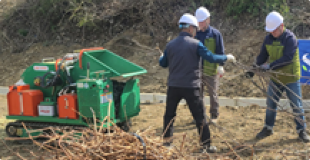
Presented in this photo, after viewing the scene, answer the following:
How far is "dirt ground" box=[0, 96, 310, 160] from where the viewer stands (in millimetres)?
4895

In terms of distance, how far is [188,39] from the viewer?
4.61m

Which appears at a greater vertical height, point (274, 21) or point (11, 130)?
point (274, 21)

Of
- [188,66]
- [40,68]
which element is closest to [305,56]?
[188,66]

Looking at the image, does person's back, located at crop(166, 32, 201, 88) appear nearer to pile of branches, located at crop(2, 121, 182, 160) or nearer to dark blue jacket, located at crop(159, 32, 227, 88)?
dark blue jacket, located at crop(159, 32, 227, 88)

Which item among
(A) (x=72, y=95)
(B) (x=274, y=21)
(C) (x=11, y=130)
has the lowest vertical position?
(C) (x=11, y=130)

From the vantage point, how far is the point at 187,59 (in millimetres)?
4574

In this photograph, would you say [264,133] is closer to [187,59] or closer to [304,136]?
[304,136]

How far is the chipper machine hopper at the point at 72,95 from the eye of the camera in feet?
17.3

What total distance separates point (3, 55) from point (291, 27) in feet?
35.2

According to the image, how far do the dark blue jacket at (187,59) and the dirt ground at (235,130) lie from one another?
0.76m

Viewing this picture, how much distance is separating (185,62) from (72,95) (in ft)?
6.65

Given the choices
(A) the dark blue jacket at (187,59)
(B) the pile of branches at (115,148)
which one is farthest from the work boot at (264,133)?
(B) the pile of branches at (115,148)

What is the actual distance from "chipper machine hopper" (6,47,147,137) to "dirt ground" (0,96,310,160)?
0.57 metres

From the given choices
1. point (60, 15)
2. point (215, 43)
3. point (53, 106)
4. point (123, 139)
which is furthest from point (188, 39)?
point (60, 15)
